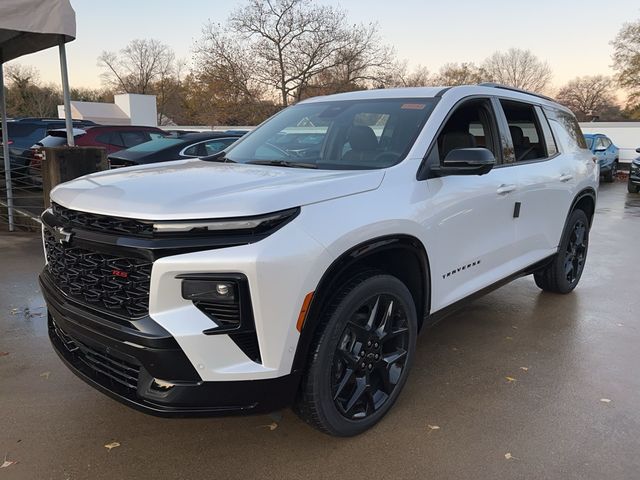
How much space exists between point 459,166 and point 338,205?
0.98 m

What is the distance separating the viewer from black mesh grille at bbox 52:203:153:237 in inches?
89.7

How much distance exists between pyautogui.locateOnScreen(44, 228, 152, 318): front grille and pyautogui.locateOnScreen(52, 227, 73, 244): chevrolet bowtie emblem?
0.11ft

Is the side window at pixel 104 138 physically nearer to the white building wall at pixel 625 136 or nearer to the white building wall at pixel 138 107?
the white building wall at pixel 625 136

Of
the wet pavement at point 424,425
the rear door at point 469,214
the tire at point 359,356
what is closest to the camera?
the tire at point 359,356

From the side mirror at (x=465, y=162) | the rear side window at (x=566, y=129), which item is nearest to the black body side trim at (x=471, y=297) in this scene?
the side mirror at (x=465, y=162)

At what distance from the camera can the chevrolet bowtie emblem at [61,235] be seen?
256cm

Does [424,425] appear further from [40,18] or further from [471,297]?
[40,18]

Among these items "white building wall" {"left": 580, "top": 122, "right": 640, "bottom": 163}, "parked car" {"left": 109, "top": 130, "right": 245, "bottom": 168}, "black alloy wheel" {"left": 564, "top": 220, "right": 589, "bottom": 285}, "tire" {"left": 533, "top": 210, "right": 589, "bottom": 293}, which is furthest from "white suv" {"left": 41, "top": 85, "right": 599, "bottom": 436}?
"white building wall" {"left": 580, "top": 122, "right": 640, "bottom": 163}

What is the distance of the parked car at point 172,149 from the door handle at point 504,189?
5708 mm

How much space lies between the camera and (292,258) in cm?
227

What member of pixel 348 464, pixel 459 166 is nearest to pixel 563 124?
pixel 459 166

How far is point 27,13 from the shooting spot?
605 centimetres

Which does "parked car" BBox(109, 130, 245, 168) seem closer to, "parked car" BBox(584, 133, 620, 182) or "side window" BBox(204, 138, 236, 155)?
"side window" BBox(204, 138, 236, 155)

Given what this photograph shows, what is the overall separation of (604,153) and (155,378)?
1832 centimetres
